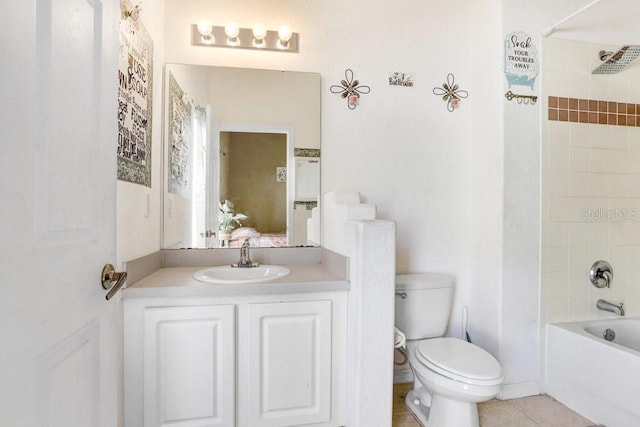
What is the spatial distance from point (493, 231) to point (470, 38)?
125 cm

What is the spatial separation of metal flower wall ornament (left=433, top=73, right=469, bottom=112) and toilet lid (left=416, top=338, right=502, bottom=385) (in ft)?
4.71

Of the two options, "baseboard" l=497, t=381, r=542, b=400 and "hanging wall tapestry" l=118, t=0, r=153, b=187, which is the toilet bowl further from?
"hanging wall tapestry" l=118, t=0, r=153, b=187

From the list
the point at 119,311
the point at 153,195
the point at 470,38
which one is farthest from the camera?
the point at 470,38

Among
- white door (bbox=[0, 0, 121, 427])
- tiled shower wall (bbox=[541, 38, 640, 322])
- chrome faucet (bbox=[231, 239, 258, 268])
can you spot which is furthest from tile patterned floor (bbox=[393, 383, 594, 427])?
white door (bbox=[0, 0, 121, 427])

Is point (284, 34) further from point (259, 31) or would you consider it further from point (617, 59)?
point (617, 59)

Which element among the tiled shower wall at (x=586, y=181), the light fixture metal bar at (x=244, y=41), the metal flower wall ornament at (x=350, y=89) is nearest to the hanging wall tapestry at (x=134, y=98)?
the light fixture metal bar at (x=244, y=41)

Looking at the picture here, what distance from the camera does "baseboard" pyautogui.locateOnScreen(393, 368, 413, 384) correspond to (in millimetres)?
2146

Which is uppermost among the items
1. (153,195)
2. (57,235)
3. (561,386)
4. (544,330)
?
(153,195)

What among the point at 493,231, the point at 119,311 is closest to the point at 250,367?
the point at 119,311

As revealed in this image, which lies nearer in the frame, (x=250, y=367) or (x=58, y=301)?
(x=58, y=301)

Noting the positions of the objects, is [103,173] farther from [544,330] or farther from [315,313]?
[544,330]

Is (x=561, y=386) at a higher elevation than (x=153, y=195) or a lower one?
lower

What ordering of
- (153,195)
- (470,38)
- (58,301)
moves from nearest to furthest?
(58,301)
(153,195)
(470,38)

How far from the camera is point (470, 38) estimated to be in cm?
222
